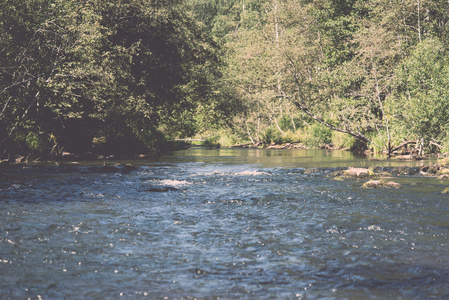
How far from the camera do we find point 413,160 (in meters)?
25.9

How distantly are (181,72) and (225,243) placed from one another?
30.2m

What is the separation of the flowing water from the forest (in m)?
10.00

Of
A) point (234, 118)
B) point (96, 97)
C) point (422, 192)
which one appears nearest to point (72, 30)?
point (96, 97)

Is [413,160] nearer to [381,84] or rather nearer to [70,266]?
[381,84]

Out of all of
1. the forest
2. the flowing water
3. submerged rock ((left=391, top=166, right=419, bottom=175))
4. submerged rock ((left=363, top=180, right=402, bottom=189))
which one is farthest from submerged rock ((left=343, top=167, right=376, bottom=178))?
the forest

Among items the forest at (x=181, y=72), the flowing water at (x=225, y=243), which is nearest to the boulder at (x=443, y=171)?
the flowing water at (x=225, y=243)

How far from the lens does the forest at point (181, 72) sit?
22.6 metres

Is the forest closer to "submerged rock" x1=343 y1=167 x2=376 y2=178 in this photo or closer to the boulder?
the boulder

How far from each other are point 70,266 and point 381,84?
92.6ft

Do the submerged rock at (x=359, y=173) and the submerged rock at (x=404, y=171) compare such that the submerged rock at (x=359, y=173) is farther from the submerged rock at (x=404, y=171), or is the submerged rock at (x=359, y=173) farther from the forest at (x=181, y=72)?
the forest at (x=181, y=72)

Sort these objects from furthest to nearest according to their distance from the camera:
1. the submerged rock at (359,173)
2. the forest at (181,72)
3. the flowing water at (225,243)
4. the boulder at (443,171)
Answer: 1. the forest at (181,72)
2. the boulder at (443,171)
3. the submerged rock at (359,173)
4. the flowing water at (225,243)

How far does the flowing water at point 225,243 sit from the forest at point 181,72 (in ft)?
32.8

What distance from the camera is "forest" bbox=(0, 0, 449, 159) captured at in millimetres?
22562

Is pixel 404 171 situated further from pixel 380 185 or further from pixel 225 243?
pixel 225 243
